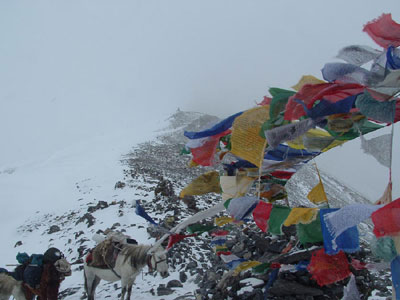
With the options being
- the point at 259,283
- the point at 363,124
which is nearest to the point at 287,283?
the point at 259,283

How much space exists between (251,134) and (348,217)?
1413mm

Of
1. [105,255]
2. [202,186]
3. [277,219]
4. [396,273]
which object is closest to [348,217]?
[396,273]

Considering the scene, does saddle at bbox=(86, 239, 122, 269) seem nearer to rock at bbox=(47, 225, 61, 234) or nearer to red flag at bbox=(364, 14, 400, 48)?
red flag at bbox=(364, 14, 400, 48)

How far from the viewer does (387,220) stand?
179cm

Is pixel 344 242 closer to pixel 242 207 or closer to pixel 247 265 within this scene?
pixel 242 207

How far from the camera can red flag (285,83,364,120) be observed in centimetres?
249

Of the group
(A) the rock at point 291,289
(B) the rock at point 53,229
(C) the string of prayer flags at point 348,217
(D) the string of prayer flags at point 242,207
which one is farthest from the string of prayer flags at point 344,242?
(B) the rock at point 53,229

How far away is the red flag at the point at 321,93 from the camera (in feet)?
8.18

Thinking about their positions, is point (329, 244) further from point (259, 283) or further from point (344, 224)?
point (259, 283)

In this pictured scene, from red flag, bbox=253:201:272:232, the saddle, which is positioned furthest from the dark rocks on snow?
red flag, bbox=253:201:272:232

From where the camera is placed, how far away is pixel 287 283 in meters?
4.23

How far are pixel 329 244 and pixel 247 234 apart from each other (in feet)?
16.9

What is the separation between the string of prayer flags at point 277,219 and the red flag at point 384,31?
1.98m

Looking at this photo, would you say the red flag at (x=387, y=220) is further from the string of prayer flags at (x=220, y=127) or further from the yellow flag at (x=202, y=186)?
the yellow flag at (x=202, y=186)
